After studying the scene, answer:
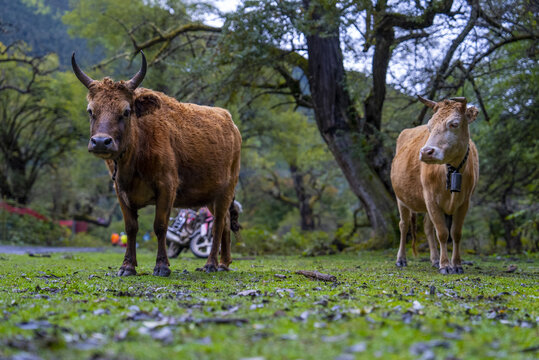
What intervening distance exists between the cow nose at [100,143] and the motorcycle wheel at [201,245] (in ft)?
24.6

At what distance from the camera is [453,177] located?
6.87m

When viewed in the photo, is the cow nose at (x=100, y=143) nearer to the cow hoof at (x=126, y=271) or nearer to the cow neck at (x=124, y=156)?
the cow neck at (x=124, y=156)

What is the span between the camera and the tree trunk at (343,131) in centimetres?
1337

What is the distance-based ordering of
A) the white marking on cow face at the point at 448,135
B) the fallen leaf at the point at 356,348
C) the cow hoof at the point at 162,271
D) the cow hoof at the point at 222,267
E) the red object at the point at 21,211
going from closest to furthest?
the fallen leaf at the point at 356,348 < the cow hoof at the point at 162,271 < the white marking on cow face at the point at 448,135 < the cow hoof at the point at 222,267 < the red object at the point at 21,211

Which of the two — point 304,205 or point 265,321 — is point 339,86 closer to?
point 265,321

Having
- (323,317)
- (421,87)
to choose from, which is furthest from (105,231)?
(323,317)

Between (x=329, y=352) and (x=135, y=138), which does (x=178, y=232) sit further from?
(x=329, y=352)

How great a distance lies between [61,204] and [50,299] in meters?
31.6

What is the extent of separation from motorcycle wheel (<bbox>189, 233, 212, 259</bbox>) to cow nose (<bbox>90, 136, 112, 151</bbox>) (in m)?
7.49

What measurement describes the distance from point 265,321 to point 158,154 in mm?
3793

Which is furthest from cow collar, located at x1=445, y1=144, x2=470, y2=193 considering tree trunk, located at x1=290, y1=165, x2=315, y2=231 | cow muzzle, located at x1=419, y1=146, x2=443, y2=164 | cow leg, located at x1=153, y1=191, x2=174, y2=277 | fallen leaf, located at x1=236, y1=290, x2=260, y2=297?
tree trunk, located at x1=290, y1=165, x2=315, y2=231

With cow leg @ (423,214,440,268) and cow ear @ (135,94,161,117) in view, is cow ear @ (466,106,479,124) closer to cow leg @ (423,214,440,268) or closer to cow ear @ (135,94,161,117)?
cow leg @ (423,214,440,268)

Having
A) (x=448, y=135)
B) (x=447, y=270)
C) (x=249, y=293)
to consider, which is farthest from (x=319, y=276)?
(x=448, y=135)

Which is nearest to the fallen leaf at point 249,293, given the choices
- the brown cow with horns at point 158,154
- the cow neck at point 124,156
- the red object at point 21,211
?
the brown cow with horns at point 158,154
